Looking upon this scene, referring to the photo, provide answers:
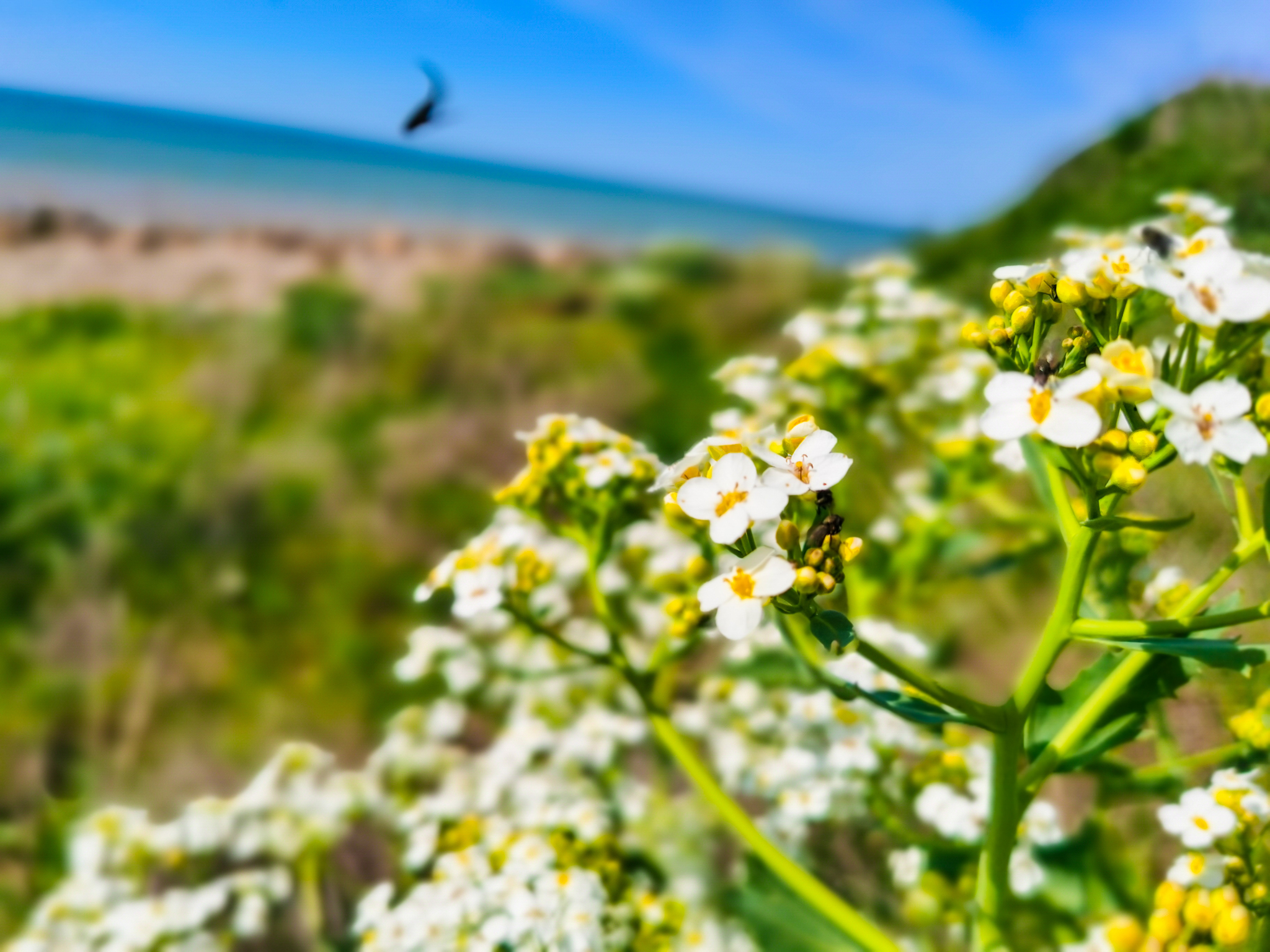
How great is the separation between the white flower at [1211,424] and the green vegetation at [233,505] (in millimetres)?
1923

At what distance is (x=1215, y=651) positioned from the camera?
57 cm

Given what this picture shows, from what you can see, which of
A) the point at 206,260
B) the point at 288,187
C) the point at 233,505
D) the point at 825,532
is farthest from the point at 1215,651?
the point at 288,187

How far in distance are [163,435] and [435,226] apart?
897 centimetres

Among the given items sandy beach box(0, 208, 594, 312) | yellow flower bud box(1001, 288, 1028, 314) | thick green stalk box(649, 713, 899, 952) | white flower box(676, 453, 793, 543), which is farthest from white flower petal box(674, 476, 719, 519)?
sandy beach box(0, 208, 594, 312)

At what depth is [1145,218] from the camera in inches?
73.1

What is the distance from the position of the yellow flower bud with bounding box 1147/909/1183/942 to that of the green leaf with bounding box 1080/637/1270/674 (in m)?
0.26

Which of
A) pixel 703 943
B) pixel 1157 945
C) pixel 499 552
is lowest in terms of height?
pixel 703 943

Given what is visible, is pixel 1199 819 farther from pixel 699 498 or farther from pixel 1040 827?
pixel 699 498

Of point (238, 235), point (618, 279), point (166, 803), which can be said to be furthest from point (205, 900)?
point (238, 235)

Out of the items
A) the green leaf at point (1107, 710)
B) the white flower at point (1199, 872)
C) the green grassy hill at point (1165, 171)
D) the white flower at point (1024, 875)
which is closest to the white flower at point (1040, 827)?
the white flower at point (1024, 875)

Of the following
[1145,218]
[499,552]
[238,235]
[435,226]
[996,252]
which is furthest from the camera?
[435,226]

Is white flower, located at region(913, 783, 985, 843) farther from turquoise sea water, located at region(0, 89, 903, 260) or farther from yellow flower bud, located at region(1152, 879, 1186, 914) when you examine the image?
turquoise sea water, located at region(0, 89, 903, 260)

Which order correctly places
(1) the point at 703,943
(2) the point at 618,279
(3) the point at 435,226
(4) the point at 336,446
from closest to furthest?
(1) the point at 703,943, (4) the point at 336,446, (2) the point at 618,279, (3) the point at 435,226

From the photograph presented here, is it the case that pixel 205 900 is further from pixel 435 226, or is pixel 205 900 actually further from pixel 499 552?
pixel 435 226
